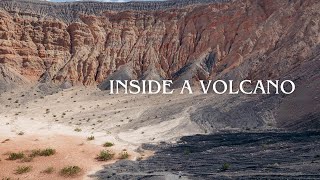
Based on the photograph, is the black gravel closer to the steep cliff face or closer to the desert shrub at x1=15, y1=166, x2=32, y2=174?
the desert shrub at x1=15, y1=166, x2=32, y2=174

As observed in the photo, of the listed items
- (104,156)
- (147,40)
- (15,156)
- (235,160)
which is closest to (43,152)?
(15,156)

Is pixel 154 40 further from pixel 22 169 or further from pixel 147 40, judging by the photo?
pixel 22 169

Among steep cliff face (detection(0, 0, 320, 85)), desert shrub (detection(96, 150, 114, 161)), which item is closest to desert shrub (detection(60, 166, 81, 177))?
desert shrub (detection(96, 150, 114, 161))

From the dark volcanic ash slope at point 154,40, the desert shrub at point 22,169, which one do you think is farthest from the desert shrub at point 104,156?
the dark volcanic ash slope at point 154,40

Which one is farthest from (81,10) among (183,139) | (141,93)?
(183,139)

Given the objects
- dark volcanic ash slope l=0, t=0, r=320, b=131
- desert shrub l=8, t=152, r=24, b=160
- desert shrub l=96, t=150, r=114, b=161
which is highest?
dark volcanic ash slope l=0, t=0, r=320, b=131

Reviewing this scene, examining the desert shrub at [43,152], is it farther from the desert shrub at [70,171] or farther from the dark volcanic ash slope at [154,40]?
the dark volcanic ash slope at [154,40]
